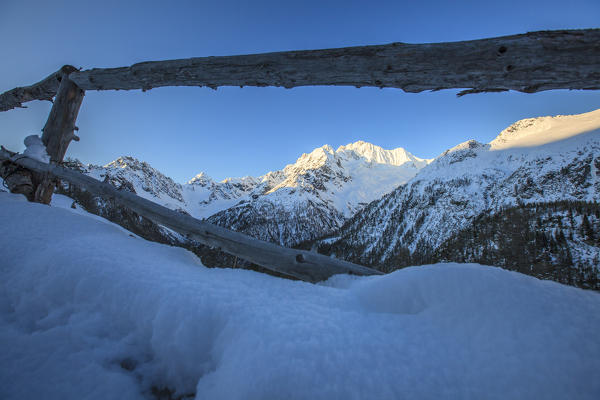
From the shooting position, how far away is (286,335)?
4.08 feet

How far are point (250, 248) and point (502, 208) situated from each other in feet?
444

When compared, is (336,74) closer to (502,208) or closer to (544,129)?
(502,208)

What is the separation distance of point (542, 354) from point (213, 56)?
409 centimetres

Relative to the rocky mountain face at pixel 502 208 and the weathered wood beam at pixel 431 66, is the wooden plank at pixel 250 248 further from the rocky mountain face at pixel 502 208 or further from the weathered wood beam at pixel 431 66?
the rocky mountain face at pixel 502 208

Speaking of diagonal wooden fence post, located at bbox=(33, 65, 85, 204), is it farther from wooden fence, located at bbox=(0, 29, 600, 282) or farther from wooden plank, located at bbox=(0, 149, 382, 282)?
wooden plank, located at bbox=(0, 149, 382, 282)

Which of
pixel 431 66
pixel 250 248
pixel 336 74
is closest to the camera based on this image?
pixel 431 66

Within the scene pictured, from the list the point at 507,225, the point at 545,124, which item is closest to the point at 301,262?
the point at 507,225

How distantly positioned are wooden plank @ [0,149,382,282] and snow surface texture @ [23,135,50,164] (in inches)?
73.9

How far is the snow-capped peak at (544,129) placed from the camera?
441 ft

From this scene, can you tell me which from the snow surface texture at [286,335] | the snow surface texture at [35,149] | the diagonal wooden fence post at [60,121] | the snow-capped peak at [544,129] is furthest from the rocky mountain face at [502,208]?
the snow surface texture at [35,149]

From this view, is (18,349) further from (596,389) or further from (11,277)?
(596,389)

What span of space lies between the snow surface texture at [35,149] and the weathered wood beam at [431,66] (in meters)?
3.34

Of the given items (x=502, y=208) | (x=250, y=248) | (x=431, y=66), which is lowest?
(x=250, y=248)

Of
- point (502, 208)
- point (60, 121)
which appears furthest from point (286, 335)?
point (502, 208)
